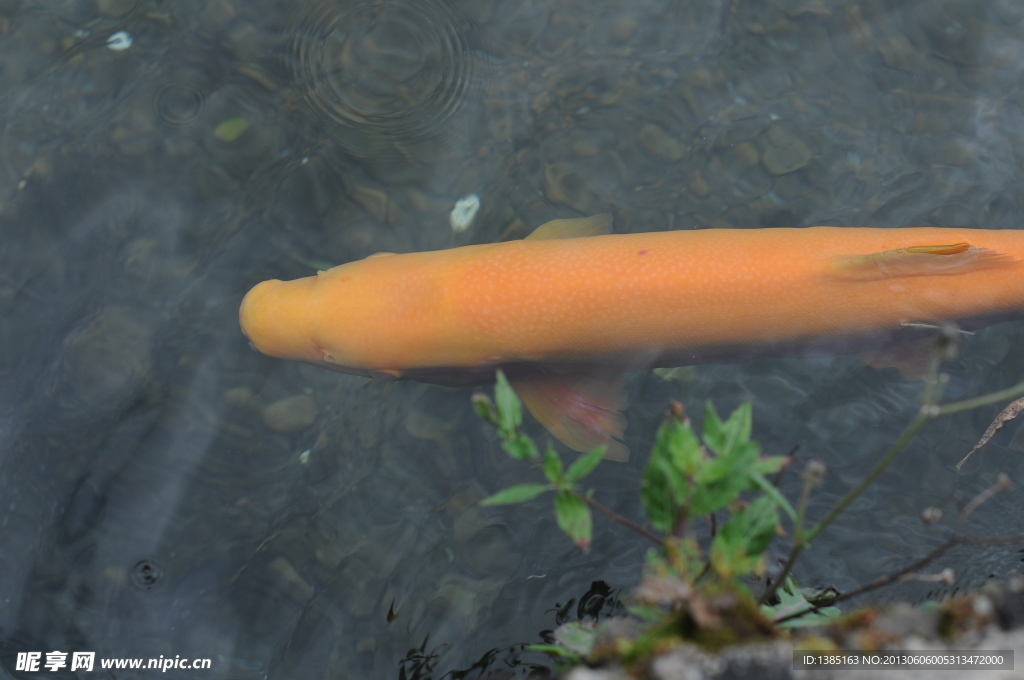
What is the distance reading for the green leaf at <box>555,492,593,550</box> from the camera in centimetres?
249

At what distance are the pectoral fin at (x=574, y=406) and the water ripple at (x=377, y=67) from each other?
211 cm

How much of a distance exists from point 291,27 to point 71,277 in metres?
2.35

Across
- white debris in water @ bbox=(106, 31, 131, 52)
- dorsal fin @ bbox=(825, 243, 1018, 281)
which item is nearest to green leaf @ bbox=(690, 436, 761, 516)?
dorsal fin @ bbox=(825, 243, 1018, 281)

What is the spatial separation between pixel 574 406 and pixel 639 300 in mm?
925

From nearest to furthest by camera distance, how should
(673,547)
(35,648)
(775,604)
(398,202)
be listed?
(673,547) < (775,604) < (35,648) < (398,202)

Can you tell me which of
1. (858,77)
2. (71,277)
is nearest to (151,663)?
(71,277)

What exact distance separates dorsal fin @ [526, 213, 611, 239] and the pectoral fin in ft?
2.88

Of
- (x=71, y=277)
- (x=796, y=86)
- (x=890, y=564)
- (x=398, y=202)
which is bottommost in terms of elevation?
(x=890, y=564)

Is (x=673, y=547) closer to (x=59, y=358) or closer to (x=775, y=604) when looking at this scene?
(x=775, y=604)

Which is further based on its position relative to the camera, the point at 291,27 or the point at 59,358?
the point at 291,27

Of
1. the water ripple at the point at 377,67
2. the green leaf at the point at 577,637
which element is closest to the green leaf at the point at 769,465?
the green leaf at the point at 577,637

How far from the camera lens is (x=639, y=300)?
375 centimetres

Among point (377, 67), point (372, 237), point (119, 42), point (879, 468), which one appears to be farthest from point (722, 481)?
point (119, 42)

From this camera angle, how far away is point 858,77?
5.20 metres
